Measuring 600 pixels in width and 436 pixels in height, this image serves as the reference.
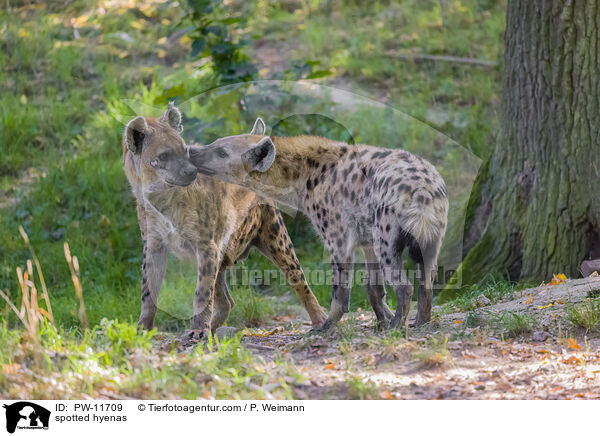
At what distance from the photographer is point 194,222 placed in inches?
193

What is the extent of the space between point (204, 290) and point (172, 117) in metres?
1.07

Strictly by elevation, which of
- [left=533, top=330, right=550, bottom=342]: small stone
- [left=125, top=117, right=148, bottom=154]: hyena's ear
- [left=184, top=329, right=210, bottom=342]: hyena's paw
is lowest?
[left=184, top=329, right=210, bottom=342]: hyena's paw

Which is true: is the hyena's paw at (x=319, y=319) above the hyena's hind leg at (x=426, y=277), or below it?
below

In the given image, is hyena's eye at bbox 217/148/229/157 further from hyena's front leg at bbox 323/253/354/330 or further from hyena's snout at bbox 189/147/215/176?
hyena's front leg at bbox 323/253/354/330

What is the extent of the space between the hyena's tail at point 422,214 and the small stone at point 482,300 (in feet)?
3.26

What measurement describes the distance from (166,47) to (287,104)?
15.4 ft

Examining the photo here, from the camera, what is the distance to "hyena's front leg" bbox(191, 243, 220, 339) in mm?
4879

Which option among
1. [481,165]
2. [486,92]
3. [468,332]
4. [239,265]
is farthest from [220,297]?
[486,92]

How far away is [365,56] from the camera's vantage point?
9.94 metres

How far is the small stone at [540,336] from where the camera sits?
4.35m

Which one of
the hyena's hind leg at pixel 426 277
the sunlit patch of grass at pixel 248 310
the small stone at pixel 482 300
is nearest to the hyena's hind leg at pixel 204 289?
the sunlit patch of grass at pixel 248 310
